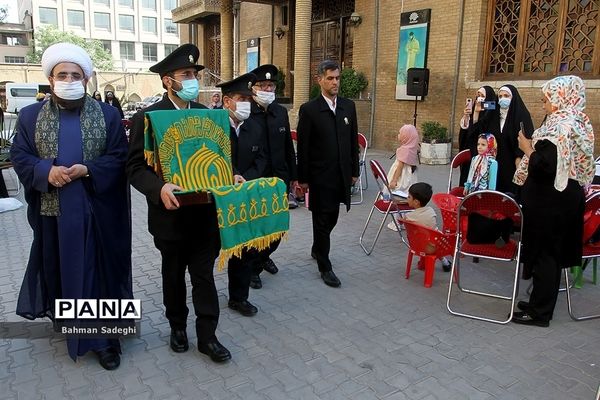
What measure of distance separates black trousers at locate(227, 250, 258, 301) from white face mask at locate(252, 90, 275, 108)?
1179 millimetres

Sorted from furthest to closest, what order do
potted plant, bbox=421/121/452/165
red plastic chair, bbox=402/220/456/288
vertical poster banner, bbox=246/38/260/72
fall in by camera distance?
vertical poster banner, bbox=246/38/260/72, potted plant, bbox=421/121/452/165, red plastic chair, bbox=402/220/456/288

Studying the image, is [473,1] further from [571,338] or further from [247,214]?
[247,214]

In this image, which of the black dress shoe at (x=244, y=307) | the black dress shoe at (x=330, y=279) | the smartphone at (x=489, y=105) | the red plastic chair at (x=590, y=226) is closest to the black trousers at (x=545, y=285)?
the red plastic chair at (x=590, y=226)

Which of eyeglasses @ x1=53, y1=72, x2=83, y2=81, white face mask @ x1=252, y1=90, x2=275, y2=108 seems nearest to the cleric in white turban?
eyeglasses @ x1=53, y1=72, x2=83, y2=81

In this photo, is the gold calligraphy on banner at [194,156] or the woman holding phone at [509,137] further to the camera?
the woman holding phone at [509,137]

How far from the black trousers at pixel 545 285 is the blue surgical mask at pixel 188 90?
268 centimetres

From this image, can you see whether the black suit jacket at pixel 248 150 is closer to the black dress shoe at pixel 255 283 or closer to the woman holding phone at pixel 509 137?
the black dress shoe at pixel 255 283

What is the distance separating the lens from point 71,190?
9.31 ft

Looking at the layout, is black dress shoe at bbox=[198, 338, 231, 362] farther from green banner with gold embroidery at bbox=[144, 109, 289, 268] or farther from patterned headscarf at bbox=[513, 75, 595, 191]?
patterned headscarf at bbox=[513, 75, 595, 191]

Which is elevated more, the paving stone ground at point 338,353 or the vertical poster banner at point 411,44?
the vertical poster banner at point 411,44

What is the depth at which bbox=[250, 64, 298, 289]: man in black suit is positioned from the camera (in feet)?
12.6

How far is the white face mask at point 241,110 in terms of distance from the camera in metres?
3.46

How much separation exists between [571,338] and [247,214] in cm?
247

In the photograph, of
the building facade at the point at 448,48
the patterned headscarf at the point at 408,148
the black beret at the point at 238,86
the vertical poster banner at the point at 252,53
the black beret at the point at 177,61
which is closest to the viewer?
the black beret at the point at 177,61
